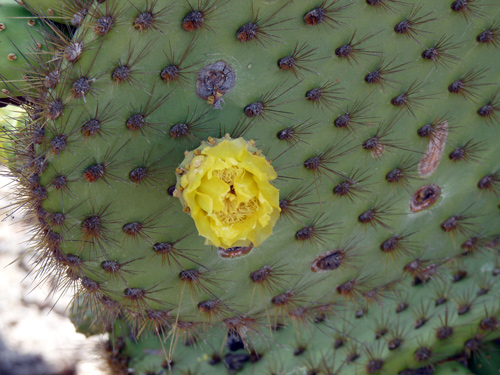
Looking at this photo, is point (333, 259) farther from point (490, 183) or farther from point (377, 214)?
point (490, 183)

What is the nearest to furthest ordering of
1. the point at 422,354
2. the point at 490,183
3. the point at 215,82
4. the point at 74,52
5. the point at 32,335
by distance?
the point at 74,52
the point at 215,82
the point at 490,183
the point at 422,354
the point at 32,335

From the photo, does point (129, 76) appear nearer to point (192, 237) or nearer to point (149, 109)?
point (149, 109)

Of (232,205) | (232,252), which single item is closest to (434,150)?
(232,252)

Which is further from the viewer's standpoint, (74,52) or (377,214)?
(377,214)

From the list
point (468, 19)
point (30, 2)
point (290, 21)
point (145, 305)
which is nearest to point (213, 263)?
point (145, 305)

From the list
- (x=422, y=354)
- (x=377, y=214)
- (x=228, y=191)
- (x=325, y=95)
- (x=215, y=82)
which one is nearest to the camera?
(x=228, y=191)

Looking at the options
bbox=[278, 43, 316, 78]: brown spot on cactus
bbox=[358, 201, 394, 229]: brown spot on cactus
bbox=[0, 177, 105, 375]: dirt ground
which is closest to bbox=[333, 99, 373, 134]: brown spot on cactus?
bbox=[278, 43, 316, 78]: brown spot on cactus

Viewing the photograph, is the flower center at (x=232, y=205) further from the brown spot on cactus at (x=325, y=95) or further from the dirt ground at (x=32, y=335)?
the dirt ground at (x=32, y=335)

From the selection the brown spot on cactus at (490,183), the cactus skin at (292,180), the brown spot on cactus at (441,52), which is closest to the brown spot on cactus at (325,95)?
the cactus skin at (292,180)
